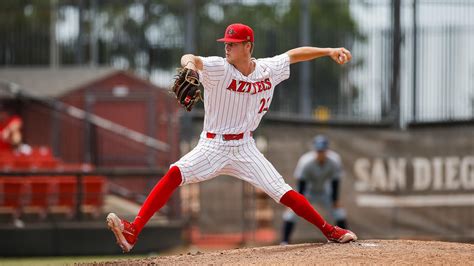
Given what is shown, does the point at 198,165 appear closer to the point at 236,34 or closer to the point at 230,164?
the point at 230,164

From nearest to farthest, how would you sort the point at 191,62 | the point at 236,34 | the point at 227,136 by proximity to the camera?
the point at 191,62
the point at 236,34
the point at 227,136

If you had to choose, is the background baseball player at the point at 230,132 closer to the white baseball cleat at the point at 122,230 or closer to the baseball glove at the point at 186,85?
the white baseball cleat at the point at 122,230

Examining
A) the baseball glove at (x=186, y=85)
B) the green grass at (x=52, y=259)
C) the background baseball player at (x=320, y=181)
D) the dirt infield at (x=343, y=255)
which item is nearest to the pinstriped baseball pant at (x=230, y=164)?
the dirt infield at (x=343, y=255)

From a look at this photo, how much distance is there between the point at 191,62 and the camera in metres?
7.54

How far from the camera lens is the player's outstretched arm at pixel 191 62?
7.46 metres

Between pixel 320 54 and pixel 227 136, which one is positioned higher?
pixel 320 54

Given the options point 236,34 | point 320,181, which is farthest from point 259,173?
point 320,181

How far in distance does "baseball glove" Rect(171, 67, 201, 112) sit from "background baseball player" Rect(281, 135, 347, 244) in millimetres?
6334

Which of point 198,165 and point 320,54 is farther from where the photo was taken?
point 320,54

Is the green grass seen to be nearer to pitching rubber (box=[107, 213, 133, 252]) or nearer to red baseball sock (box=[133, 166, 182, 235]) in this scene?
red baseball sock (box=[133, 166, 182, 235])

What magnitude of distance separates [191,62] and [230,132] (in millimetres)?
859

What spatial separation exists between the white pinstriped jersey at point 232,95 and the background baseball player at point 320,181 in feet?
17.8

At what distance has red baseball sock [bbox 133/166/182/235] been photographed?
26.1ft

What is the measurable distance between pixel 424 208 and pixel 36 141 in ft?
22.6
